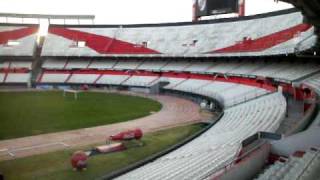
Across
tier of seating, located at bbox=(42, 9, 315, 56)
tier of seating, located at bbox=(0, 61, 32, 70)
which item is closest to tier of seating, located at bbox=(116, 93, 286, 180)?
tier of seating, located at bbox=(42, 9, 315, 56)

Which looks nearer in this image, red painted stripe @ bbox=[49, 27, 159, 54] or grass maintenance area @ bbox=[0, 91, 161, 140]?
grass maintenance area @ bbox=[0, 91, 161, 140]

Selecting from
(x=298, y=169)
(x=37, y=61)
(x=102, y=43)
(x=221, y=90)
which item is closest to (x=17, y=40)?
(x=37, y=61)

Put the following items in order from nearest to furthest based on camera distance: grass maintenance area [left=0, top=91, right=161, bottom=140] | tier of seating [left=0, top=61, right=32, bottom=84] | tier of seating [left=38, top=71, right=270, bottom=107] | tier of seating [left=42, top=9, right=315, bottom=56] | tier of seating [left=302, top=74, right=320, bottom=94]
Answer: tier of seating [left=302, top=74, right=320, bottom=94] < grass maintenance area [left=0, top=91, right=161, bottom=140] < tier of seating [left=38, top=71, right=270, bottom=107] < tier of seating [left=42, top=9, right=315, bottom=56] < tier of seating [left=0, top=61, right=32, bottom=84]

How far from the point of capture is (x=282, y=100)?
29.0 metres

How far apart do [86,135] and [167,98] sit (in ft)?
80.7

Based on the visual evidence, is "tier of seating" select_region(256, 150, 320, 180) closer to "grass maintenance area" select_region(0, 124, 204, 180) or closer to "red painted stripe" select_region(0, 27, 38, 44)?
"grass maintenance area" select_region(0, 124, 204, 180)

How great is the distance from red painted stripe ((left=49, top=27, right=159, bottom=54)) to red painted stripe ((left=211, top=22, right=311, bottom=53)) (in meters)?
15.8

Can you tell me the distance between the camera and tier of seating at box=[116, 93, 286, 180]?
15.9 meters

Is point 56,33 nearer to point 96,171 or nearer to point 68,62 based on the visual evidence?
point 68,62

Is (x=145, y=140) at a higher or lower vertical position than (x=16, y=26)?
lower

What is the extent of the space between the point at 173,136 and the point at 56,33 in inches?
2065

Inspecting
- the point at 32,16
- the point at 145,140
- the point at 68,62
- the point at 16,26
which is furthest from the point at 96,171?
the point at 32,16

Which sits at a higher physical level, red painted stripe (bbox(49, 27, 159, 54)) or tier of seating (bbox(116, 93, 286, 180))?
red painted stripe (bbox(49, 27, 159, 54))

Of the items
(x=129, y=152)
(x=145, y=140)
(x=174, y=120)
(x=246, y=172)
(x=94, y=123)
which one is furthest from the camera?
(x=174, y=120)
